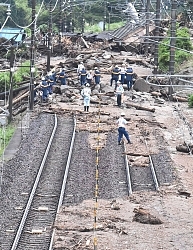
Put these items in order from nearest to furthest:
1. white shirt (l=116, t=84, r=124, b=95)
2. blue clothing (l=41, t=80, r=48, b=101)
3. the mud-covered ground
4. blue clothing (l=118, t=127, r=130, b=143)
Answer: the mud-covered ground → blue clothing (l=118, t=127, r=130, b=143) → white shirt (l=116, t=84, r=124, b=95) → blue clothing (l=41, t=80, r=48, b=101)

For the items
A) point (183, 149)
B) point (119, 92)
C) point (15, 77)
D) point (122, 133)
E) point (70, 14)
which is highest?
point (70, 14)

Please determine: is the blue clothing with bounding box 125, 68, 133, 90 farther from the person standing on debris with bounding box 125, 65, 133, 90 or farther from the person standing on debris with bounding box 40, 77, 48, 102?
the person standing on debris with bounding box 40, 77, 48, 102

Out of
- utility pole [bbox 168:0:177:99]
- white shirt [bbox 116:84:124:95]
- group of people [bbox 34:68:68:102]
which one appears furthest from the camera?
group of people [bbox 34:68:68:102]

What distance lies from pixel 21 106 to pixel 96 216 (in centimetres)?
2051

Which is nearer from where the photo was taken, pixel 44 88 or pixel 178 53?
pixel 44 88

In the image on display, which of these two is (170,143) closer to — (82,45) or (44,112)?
(44,112)

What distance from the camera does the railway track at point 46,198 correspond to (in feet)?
50.3

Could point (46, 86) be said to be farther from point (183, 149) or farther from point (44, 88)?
point (183, 149)

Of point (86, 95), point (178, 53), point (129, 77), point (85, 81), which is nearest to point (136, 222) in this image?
point (86, 95)

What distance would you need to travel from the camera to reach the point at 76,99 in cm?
3688

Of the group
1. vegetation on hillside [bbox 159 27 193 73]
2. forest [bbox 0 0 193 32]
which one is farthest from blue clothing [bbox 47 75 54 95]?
forest [bbox 0 0 193 32]

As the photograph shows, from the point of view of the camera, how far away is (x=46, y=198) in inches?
731

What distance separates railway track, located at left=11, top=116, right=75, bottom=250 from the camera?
604 inches

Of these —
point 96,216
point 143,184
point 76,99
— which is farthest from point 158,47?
point 96,216
